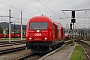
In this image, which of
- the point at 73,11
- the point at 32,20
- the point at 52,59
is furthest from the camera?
the point at 73,11

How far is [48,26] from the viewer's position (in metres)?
19.2

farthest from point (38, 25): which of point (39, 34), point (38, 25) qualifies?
point (39, 34)

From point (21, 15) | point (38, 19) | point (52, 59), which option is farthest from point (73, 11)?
Answer: point (21, 15)

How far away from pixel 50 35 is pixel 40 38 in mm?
983

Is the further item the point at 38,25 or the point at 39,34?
the point at 38,25

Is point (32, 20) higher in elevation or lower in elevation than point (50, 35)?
higher

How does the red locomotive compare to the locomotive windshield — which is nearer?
the red locomotive

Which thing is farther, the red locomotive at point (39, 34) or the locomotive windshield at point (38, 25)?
the locomotive windshield at point (38, 25)

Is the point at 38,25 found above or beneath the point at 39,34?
above

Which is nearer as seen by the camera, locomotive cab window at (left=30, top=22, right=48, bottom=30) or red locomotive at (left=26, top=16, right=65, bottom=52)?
red locomotive at (left=26, top=16, right=65, bottom=52)

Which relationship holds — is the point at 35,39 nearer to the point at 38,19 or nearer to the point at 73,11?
the point at 38,19

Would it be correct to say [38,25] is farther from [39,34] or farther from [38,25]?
[39,34]

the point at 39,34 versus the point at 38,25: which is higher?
the point at 38,25

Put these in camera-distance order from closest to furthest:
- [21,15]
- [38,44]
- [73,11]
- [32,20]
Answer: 1. [38,44]
2. [32,20]
3. [73,11]
4. [21,15]
